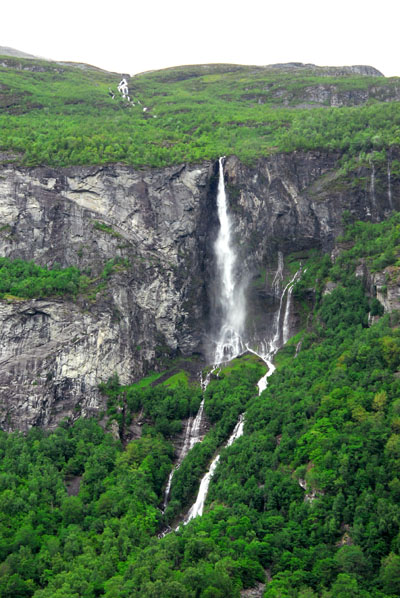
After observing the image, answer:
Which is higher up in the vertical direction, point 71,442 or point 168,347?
point 168,347

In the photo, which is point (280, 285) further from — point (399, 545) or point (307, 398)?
point (399, 545)

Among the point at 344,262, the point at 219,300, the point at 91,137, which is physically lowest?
the point at 219,300

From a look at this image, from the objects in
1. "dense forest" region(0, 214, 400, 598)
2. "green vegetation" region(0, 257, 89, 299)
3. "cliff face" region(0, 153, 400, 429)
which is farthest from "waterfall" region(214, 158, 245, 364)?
"green vegetation" region(0, 257, 89, 299)

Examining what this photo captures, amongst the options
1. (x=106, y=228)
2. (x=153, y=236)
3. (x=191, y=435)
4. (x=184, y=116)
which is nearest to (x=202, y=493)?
(x=191, y=435)

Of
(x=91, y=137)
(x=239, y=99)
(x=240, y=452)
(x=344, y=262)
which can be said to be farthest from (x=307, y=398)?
(x=239, y=99)

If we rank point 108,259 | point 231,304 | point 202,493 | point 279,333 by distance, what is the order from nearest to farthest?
point 202,493
point 108,259
point 279,333
point 231,304

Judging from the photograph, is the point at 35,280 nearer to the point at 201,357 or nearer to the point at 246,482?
the point at 201,357

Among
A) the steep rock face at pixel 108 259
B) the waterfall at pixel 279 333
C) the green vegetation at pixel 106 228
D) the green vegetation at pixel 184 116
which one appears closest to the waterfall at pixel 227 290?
the steep rock face at pixel 108 259

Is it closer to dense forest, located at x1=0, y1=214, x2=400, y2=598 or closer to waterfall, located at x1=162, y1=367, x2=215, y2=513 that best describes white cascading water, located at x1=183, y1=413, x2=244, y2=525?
dense forest, located at x1=0, y1=214, x2=400, y2=598
